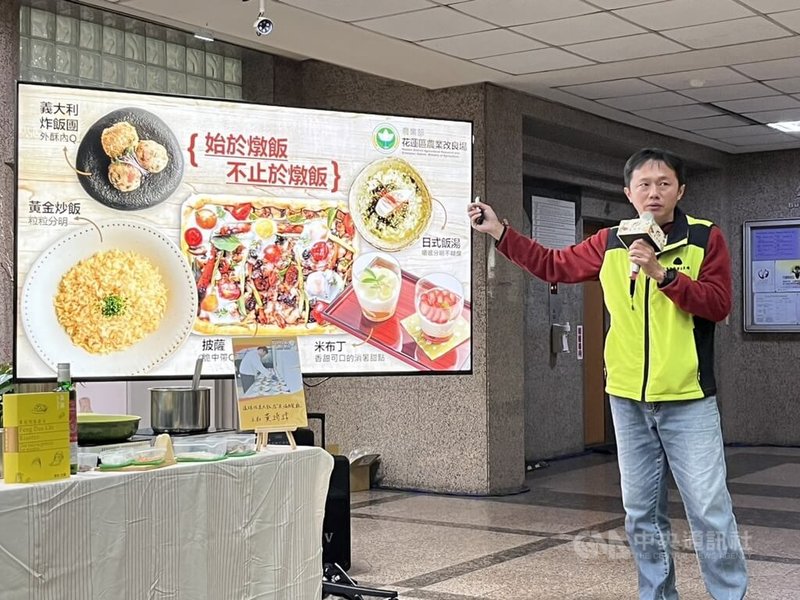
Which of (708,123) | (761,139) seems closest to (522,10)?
(708,123)

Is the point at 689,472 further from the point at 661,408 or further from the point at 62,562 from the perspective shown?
the point at 62,562

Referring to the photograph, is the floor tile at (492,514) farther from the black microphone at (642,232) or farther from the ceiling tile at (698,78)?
the black microphone at (642,232)

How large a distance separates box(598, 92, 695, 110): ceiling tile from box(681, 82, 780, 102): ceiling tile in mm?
106

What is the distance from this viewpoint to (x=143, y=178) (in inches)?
151

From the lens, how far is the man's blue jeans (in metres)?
3.48

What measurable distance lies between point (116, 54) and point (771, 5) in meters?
3.79

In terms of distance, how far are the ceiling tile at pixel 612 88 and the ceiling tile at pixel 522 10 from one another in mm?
1784

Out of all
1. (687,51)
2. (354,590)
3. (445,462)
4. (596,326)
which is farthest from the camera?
(596,326)

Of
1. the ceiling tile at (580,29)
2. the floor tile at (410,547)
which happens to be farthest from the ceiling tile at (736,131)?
the floor tile at (410,547)

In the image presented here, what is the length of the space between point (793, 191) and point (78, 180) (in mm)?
8639

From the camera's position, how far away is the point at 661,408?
3.60m

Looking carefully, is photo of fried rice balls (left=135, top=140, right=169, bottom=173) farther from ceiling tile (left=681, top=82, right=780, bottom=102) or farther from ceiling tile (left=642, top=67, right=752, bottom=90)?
ceiling tile (left=681, top=82, right=780, bottom=102)

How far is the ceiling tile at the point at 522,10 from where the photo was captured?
5836 mm

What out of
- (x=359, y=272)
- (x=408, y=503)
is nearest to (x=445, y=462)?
(x=408, y=503)
